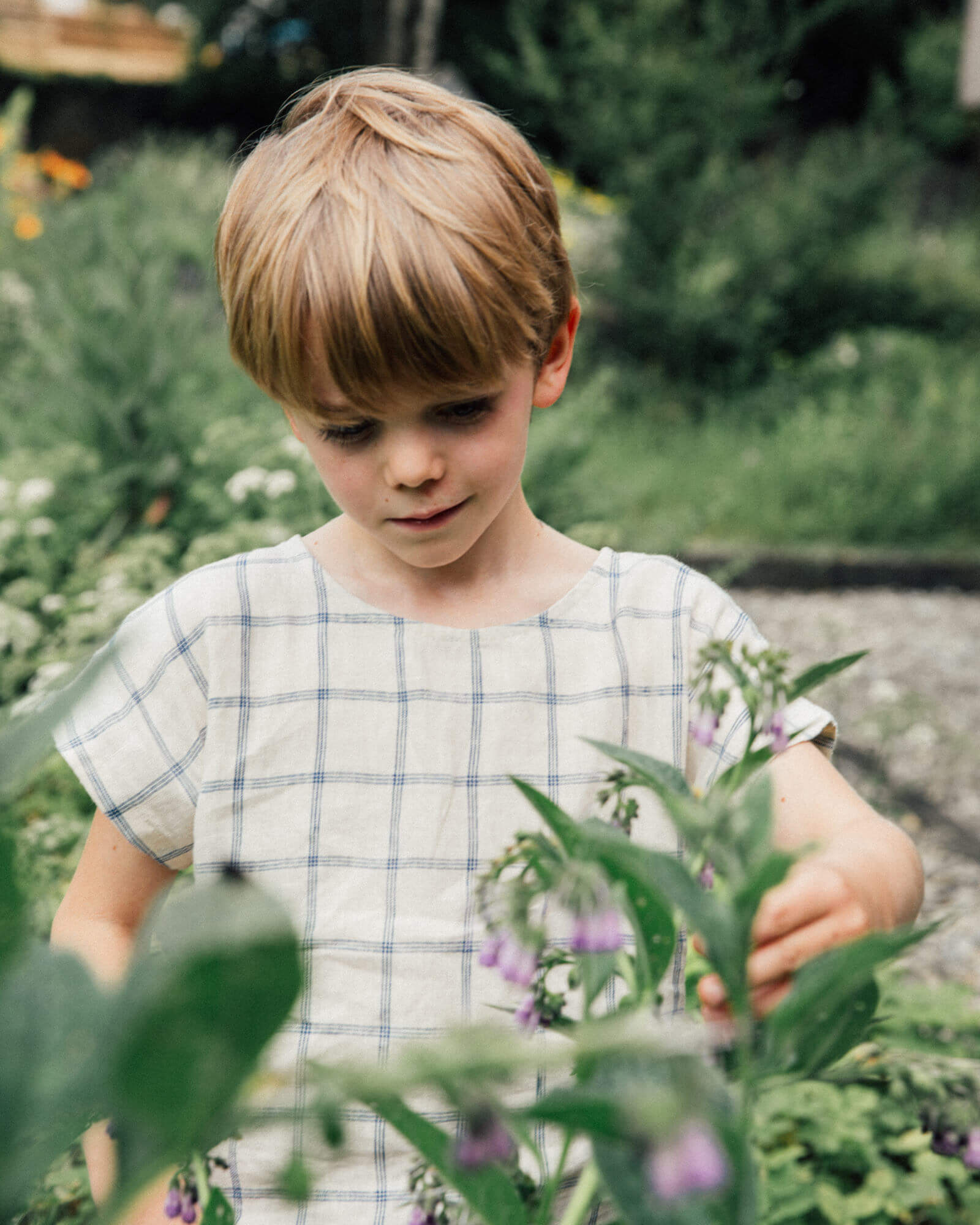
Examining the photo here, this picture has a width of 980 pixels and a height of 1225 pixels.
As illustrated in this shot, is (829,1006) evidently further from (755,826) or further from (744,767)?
(744,767)

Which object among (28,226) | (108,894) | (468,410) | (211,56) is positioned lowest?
Result: (211,56)

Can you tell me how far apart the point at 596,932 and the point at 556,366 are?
40.1 inches

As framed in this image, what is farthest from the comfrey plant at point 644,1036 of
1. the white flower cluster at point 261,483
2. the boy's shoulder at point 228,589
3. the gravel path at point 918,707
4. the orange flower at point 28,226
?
the orange flower at point 28,226

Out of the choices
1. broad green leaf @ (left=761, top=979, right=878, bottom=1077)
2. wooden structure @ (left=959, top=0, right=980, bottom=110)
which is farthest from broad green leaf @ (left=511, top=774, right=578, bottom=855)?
wooden structure @ (left=959, top=0, right=980, bottom=110)

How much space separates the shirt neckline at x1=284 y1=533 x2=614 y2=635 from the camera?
1.30m

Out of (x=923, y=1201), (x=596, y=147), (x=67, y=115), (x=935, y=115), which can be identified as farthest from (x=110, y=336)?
(x=67, y=115)

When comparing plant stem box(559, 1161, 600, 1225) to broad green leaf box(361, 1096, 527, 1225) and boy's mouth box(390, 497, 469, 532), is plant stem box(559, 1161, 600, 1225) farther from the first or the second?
boy's mouth box(390, 497, 469, 532)

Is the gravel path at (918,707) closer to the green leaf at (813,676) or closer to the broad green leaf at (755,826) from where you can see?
the green leaf at (813,676)

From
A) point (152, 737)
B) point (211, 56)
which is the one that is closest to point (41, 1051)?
point (152, 737)

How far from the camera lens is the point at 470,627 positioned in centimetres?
131

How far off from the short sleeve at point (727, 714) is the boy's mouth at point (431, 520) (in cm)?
28

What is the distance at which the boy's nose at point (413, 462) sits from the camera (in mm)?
1050

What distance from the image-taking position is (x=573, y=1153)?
105cm

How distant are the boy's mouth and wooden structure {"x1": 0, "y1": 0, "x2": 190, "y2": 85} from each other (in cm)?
1215
